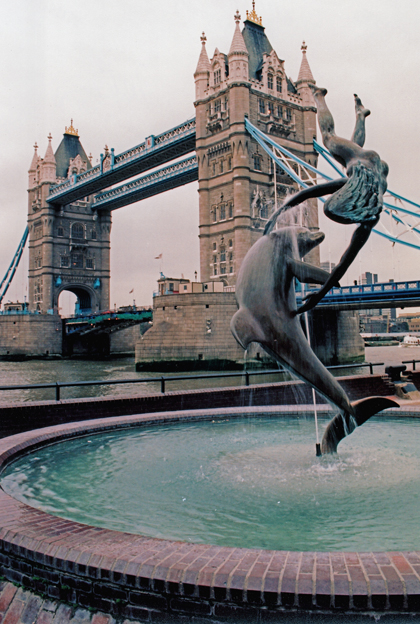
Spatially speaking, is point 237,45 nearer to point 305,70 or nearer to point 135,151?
point 305,70

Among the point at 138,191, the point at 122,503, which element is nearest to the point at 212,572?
the point at 122,503

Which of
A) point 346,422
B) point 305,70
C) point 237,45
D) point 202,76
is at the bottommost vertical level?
point 346,422

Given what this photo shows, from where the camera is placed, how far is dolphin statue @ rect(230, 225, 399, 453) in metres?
6.05

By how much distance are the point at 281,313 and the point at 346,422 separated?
5.07ft

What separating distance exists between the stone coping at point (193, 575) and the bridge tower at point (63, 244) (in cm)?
6745

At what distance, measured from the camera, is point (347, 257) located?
18.3ft

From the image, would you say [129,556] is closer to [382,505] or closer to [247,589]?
[247,589]

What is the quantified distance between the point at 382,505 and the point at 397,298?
30.9 metres

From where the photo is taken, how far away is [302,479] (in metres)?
5.47

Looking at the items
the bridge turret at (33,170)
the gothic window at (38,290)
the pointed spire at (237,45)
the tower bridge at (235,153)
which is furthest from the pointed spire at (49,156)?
the pointed spire at (237,45)

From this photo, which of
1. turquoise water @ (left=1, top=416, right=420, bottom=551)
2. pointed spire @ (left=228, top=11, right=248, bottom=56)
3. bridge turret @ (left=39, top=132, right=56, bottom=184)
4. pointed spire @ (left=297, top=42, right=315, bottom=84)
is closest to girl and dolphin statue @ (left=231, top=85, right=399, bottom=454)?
turquoise water @ (left=1, top=416, right=420, bottom=551)

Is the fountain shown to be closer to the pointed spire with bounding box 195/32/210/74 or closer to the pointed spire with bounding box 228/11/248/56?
the pointed spire with bounding box 228/11/248/56

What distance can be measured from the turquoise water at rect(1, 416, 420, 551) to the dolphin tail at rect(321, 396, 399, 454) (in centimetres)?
17

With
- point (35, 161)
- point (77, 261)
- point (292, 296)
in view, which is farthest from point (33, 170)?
point (292, 296)
